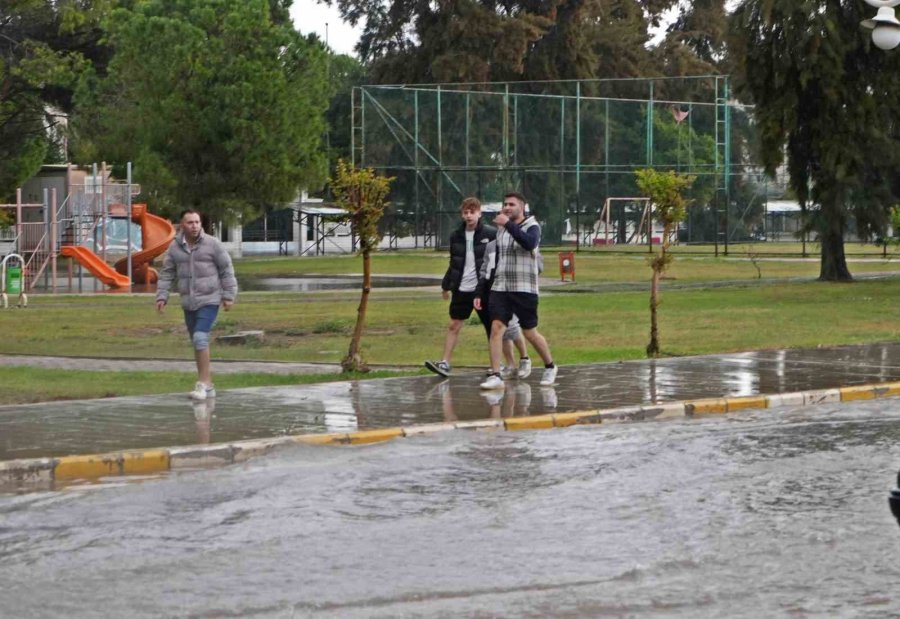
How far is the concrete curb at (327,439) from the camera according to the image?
439 inches

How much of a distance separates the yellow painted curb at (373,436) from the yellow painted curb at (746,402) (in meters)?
3.48

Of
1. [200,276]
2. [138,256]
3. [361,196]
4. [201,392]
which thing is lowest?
[201,392]

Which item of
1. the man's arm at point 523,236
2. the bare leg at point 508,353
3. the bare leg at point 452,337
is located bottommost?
the bare leg at point 508,353

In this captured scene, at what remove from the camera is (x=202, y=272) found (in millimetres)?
15211

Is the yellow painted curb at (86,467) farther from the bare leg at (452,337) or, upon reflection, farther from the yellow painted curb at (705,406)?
the bare leg at (452,337)

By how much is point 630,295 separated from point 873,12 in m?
8.49

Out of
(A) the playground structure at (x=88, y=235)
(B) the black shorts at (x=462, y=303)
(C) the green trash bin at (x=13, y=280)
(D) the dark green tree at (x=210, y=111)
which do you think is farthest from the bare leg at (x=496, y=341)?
(D) the dark green tree at (x=210, y=111)

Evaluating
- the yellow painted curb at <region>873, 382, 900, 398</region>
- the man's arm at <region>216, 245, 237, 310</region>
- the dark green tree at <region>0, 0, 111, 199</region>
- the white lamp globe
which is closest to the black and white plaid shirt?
the man's arm at <region>216, 245, 237, 310</region>

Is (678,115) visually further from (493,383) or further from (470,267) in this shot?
(493,383)

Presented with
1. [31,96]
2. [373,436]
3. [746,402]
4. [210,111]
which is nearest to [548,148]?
[210,111]

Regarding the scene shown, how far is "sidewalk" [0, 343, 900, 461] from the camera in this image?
41.2 feet

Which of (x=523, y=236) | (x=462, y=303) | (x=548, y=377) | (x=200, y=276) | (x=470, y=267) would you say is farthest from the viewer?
(x=462, y=303)

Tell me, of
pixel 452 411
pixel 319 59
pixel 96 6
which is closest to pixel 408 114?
pixel 319 59

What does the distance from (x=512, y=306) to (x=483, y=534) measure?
23.1 ft
